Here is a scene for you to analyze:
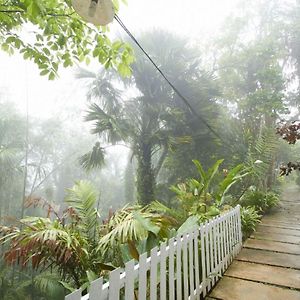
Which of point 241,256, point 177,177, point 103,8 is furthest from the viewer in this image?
point 177,177

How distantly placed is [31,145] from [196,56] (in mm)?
17188

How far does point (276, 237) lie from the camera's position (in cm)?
473

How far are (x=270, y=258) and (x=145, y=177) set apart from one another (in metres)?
5.30

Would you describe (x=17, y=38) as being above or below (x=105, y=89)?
below

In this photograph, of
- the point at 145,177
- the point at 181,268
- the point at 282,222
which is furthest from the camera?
the point at 145,177

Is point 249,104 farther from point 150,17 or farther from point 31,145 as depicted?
→ point 31,145

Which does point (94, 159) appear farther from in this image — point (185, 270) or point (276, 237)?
point (185, 270)

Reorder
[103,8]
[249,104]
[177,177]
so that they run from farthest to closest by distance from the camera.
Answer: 1. [177,177]
2. [249,104]
3. [103,8]

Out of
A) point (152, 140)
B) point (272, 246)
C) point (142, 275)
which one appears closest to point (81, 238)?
point (142, 275)

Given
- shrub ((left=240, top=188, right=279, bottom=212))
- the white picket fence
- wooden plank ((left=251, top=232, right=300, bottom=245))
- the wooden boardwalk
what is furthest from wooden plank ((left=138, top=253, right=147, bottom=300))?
shrub ((left=240, top=188, right=279, bottom=212))

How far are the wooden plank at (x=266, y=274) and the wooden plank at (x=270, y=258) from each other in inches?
6.2

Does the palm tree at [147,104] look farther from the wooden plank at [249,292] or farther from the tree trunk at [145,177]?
the wooden plank at [249,292]

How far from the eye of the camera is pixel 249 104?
32.3ft

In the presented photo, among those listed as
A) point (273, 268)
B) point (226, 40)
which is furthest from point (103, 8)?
point (226, 40)
